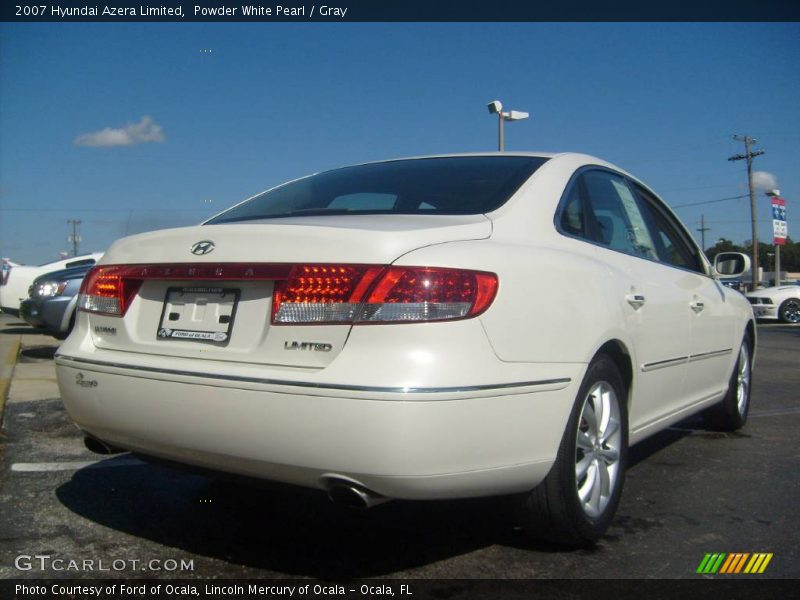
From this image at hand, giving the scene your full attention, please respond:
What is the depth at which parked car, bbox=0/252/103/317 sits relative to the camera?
40.0 feet

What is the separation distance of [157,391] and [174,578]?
2.08 feet

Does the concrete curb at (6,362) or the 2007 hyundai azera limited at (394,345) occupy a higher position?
the 2007 hyundai azera limited at (394,345)

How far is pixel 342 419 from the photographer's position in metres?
2.33

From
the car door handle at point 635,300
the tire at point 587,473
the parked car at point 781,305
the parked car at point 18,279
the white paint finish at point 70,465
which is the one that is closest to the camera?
the tire at point 587,473

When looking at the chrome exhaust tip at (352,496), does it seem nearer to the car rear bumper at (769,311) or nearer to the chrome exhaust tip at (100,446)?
the chrome exhaust tip at (100,446)

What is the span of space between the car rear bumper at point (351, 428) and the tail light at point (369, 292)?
228 millimetres

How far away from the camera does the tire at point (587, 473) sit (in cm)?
280

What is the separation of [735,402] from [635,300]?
7.45 ft

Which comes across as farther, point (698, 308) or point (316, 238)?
point (698, 308)

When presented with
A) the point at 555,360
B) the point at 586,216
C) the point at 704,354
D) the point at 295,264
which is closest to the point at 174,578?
the point at 295,264

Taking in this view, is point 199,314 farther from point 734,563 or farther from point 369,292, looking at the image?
point 734,563

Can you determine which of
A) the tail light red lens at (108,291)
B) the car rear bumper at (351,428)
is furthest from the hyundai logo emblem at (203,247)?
the car rear bumper at (351,428)

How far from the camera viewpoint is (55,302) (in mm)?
9164

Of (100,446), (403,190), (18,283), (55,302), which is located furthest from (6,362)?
(403,190)
